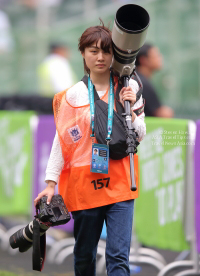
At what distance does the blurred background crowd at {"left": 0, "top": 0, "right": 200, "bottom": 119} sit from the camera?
35.7ft

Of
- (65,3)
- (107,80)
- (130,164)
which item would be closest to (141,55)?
(107,80)

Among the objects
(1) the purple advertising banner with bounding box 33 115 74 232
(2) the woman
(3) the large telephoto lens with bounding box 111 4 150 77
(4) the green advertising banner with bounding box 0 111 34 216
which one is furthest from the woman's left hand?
(4) the green advertising banner with bounding box 0 111 34 216

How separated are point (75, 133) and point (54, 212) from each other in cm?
54

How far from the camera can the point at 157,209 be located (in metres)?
5.86

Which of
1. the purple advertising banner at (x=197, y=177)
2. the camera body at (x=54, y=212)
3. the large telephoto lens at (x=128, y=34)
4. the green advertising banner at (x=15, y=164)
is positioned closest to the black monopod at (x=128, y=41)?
the large telephoto lens at (x=128, y=34)

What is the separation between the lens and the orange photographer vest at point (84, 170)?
3.96m

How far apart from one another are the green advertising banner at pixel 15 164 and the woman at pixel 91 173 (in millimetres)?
3171

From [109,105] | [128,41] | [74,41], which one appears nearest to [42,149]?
[109,105]

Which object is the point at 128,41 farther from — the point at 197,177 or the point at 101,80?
the point at 197,177

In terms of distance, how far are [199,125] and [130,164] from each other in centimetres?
183

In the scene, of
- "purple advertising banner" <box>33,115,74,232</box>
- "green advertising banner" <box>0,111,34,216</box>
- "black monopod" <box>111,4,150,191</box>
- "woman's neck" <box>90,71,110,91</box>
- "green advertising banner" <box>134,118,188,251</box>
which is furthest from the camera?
"green advertising banner" <box>0,111,34,216</box>

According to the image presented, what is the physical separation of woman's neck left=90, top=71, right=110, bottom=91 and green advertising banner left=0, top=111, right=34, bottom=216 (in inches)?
127

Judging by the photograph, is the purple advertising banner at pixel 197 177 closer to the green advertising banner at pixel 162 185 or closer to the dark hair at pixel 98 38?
the green advertising banner at pixel 162 185

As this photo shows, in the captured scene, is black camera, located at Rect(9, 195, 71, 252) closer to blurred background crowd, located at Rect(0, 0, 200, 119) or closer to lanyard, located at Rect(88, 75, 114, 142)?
lanyard, located at Rect(88, 75, 114, 142)
